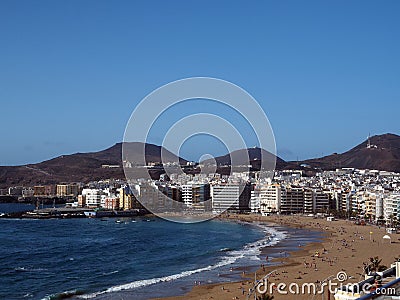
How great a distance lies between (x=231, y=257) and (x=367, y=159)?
116 meters

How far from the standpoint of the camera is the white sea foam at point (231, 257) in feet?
50.9

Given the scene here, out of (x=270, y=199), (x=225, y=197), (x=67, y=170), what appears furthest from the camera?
(x=67, y=170)

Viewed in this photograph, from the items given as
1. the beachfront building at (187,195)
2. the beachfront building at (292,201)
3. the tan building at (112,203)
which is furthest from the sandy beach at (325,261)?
the tan building at (112,203)

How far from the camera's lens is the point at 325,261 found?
20.1 meters

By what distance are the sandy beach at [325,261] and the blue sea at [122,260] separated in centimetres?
87

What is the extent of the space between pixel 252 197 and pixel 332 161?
3496 inches

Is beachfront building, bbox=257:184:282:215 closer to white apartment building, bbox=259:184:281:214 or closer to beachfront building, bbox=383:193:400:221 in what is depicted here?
white apartment building, bbox=259:184:281:214

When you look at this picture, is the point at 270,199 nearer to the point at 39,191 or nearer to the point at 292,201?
the point at 292,201

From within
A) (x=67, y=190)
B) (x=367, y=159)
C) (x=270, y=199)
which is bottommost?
(x=270, y=199)

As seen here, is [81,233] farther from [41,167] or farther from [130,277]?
[41,167]

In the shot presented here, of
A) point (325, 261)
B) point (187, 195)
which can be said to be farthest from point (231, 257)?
point (187, 195)

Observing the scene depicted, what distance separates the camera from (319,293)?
13.3m

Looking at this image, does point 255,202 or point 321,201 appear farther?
point 255,202

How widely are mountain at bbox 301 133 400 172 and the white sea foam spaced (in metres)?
88.6
